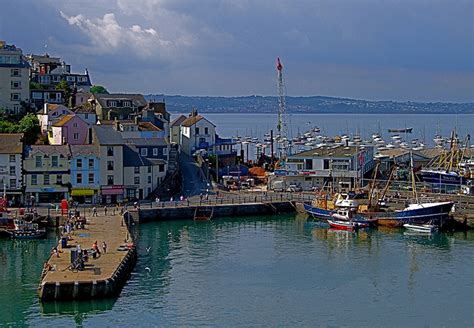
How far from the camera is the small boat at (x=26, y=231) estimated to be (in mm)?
54812

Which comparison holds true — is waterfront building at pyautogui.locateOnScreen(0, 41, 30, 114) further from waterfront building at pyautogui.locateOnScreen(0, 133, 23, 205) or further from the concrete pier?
the concrete pier

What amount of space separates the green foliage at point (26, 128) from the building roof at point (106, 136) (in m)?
9.04

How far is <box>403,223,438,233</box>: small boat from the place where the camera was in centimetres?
5872

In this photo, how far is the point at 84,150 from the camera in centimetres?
6638

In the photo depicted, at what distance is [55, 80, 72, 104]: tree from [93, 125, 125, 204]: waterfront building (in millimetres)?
29638

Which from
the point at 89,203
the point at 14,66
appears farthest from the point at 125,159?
the point at 14,66

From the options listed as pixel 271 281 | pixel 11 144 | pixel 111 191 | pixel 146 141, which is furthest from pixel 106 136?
pixel 271 281

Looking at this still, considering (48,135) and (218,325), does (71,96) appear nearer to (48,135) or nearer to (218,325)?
(48,135)

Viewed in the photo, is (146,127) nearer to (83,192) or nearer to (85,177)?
(85,177)

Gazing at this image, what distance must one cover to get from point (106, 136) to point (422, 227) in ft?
83.9

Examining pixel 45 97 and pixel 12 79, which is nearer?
pixel 12 79

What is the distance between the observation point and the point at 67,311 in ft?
120

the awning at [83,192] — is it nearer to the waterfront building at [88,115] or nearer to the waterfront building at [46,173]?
the waterfront building at [46,173]

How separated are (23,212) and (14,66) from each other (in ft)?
105
